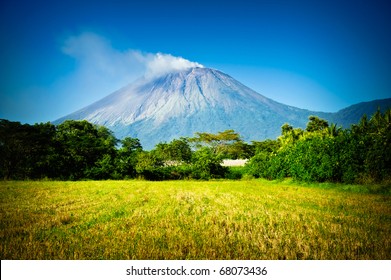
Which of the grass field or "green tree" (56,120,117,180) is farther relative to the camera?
"green tree" (56,120,117,180)

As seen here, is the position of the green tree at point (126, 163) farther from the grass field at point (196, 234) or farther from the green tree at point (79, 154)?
the grass field at point (196, 234)

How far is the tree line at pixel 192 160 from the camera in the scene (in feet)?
37.8

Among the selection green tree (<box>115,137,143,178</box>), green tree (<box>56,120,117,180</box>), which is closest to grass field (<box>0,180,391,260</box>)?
green tree (<box>56,120,117,180</box>)

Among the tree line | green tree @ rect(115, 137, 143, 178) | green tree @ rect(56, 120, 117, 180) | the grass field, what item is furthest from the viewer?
green tree @ rect(115, 137, 143, 178)

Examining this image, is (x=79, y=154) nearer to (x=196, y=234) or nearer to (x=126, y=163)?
(x=126, y=163)

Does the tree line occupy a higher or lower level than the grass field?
higher

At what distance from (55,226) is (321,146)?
14633 millimetres

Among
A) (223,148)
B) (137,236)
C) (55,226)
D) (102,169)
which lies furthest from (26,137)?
(223,148)

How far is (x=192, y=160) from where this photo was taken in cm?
2716

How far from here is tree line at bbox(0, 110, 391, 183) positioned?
1153 centimetres

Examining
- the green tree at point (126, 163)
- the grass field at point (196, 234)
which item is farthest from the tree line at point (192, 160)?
the grass field at point (196, 234)

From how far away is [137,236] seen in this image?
4051 mm

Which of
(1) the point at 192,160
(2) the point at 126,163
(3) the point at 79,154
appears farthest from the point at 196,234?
(1) the point at 192,160

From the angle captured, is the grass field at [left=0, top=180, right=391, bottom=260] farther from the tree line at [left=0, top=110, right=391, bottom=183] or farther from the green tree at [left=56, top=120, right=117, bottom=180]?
the green tree at [left=56, top=120, right=117, bottom=180]
